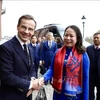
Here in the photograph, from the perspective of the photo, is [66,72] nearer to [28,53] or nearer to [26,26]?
[28,53]

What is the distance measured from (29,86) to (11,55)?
40cm

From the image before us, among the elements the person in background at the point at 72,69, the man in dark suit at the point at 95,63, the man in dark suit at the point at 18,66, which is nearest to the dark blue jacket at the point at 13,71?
the man in dark suit at the point at 18,66

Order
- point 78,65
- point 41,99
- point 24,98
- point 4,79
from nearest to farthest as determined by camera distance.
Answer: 1. point 4,79
2. point 24,98
3. point 78,65
4. point 41,99

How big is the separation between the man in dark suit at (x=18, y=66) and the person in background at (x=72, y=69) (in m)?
0.75

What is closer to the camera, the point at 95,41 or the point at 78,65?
the point at 78,65

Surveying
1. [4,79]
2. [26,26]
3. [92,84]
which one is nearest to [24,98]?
[4,79]

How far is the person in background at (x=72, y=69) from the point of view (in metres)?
3.48

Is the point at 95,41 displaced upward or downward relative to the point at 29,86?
upward

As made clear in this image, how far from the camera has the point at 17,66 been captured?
105 inches

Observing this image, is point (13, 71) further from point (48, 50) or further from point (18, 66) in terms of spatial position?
point (48, 50)

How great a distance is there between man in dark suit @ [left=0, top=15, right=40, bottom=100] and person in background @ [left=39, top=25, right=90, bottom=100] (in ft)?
2.48

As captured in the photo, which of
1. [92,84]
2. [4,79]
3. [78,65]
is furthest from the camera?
[92,84]

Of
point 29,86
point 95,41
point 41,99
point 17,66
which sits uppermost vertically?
point 95,41

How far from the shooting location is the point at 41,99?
3762 millimetres
